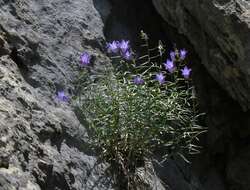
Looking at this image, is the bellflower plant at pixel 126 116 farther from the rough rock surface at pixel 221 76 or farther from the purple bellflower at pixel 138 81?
the rough rock surface at pixel 221 76

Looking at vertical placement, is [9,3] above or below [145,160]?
above

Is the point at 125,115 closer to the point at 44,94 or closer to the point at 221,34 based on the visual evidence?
the point at 44,94

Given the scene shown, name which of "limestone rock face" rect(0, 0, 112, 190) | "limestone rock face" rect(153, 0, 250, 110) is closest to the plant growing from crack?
"limestone rock face" rect(0, 0, 112, 190)

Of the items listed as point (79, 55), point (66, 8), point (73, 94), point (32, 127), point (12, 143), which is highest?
point (66, 8)

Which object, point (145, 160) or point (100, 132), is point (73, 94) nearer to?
point (100, 132)

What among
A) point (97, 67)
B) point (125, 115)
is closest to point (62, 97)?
point (125, 115)

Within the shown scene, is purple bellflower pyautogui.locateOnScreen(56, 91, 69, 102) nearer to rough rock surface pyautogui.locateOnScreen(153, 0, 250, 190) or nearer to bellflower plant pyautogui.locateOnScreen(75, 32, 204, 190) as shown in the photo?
bellflower plant pyautogui.locateOnScreen(75, 32, 204, 190)

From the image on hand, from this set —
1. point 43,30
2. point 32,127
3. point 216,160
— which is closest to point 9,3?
point 43,30
